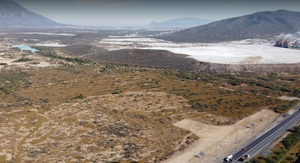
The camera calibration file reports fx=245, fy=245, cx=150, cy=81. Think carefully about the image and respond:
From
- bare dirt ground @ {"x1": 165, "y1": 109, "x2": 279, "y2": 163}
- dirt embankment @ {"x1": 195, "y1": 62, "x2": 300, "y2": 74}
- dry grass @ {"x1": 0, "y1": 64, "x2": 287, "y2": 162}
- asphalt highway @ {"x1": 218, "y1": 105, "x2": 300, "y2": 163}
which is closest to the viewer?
bare dirt ground @ {"x1": 165, "y1": 109, "x2": 279, "y2": 163}

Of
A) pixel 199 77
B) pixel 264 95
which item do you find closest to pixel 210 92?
pixel 264 95

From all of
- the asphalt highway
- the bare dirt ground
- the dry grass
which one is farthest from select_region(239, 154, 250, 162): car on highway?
the dry grass

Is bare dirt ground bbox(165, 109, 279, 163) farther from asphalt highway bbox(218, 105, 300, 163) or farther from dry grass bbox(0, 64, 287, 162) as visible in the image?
dry grass bbox(0, 64, 287, 162)

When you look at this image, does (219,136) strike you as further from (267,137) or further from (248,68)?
(248,68)

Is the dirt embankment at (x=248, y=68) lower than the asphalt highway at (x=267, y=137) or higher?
higher

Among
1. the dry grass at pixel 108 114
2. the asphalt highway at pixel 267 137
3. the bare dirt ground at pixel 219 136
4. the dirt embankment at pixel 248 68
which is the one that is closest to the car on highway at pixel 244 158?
the asphalt highway at pixel 267 137

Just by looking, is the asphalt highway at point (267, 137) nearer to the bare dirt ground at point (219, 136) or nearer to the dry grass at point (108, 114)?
the bare dirt ground at point (219, 136)

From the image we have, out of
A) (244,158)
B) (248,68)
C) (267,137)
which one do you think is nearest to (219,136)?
(267,137)

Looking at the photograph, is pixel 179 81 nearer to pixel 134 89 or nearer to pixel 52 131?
pixel 134 89
